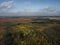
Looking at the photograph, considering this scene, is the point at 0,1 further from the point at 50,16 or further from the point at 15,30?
the point at 50,16

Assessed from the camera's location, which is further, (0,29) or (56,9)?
(56,9)

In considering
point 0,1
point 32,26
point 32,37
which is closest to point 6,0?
point 0,1

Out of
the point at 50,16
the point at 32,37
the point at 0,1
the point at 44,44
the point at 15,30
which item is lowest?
the point at 44,44

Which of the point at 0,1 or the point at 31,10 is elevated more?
the point at 0,1

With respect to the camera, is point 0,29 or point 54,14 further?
point 54,14

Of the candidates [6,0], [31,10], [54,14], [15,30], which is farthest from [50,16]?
[6,0]

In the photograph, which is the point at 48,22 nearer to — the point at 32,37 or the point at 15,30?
the point at 32,37
